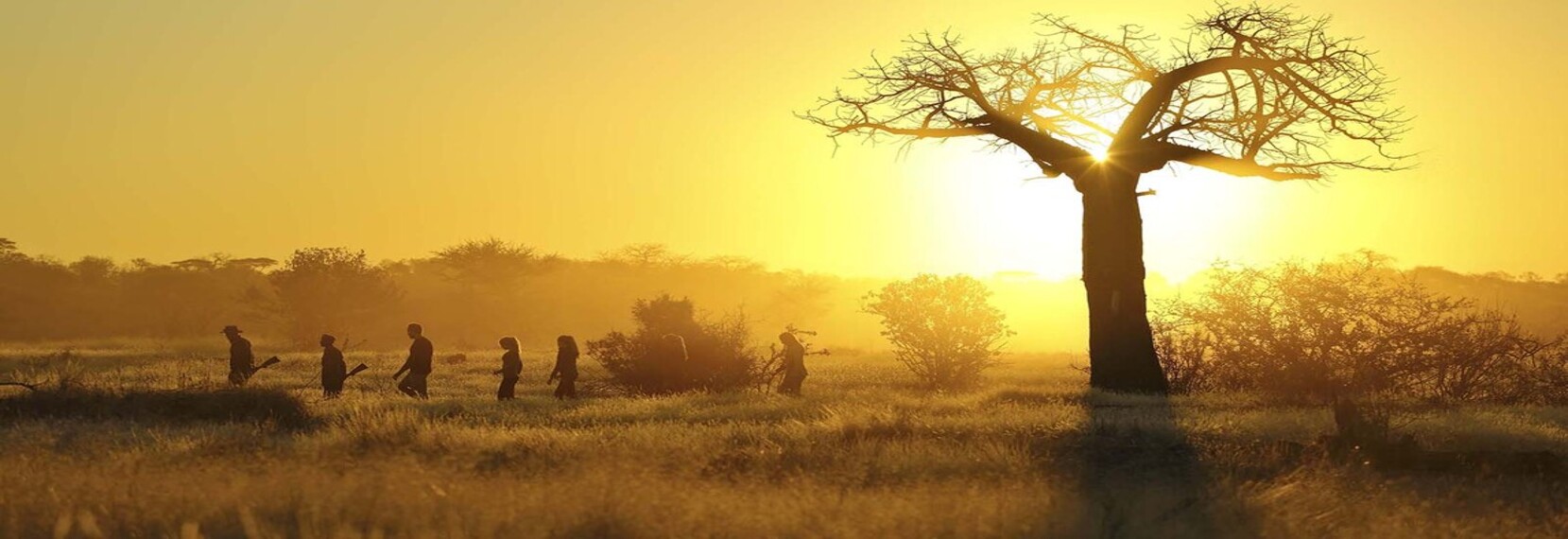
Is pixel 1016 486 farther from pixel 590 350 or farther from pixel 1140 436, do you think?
pixel 590 350

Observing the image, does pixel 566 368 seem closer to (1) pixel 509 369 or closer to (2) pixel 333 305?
(1) pixel 509 369

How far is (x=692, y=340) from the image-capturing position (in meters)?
27.1

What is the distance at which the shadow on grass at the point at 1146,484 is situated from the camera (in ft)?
Result: 29.9

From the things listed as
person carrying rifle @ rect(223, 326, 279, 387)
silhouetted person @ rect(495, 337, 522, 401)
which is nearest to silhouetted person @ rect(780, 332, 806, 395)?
silhouetted person @ rect(495, 337, 522, 401)

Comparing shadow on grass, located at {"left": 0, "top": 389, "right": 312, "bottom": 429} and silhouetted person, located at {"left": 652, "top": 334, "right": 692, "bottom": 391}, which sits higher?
silhouetted person, located at {"left": 652, "top": 334, "right": 692, "bottom": 391}

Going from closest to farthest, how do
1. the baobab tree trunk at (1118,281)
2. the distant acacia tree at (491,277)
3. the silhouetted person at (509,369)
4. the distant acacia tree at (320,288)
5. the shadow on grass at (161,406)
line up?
the shadow on grass at (161,406), the silhouetted person at (509,369), the baobab tree trunk at (1118,281), the distant acacia tree at (320,288), the distant acacia tree at (491,277)

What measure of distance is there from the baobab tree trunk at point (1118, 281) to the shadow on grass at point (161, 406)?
12.7m

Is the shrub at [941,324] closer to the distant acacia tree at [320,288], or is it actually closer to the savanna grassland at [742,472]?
the savanna grassland at [742,472]

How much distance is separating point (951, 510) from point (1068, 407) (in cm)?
913

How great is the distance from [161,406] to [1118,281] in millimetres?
14488

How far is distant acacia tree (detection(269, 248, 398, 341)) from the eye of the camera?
199 feet

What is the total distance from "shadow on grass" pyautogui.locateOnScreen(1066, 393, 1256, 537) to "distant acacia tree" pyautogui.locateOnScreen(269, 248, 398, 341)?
158 feet

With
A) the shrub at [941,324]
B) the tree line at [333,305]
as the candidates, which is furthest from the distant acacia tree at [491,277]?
the shrub at [941,324]

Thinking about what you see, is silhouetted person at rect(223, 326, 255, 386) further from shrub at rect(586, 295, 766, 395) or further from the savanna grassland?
shrub at rect(586, 295, 766, 395)
